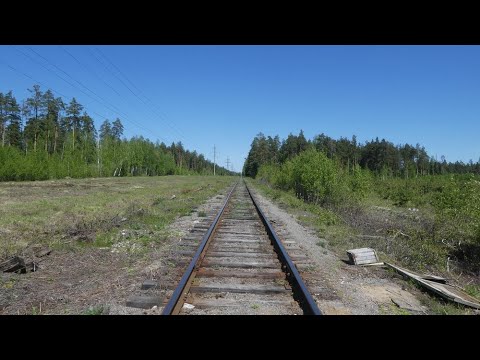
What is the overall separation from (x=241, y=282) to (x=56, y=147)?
72589mm

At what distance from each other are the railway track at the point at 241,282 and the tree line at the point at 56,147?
41.9 meters

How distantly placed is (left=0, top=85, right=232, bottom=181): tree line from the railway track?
1651 inches

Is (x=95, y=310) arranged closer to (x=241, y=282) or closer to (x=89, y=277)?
(x=89, y=277)

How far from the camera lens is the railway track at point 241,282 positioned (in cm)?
446

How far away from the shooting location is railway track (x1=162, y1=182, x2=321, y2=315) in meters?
4.46

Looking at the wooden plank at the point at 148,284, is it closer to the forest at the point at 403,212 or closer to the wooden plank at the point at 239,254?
the wooden plank at the point at 239,254

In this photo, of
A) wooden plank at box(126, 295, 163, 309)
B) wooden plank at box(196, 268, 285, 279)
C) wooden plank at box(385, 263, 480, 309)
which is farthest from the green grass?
wooden plank at box(385, 263, 480, 309)

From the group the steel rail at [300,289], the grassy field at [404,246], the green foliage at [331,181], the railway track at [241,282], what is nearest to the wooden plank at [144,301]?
the railway track at [241,282]

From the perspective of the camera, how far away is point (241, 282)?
18.2 feet

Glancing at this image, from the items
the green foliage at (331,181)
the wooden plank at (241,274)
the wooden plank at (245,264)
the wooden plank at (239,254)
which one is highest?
the green foliage at (331,181)

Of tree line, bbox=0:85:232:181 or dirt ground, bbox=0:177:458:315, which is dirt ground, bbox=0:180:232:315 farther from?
Answer: tree line, bbox=0:85:232:181

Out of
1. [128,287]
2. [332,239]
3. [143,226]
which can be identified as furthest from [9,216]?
[332,239]
